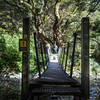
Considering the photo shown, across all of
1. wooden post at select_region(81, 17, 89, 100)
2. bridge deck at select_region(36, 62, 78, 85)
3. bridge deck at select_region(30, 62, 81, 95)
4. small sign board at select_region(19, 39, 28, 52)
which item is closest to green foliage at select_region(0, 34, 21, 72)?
bridge deck at select_region(36, 62, 78, 85)

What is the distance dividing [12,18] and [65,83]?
6.17 meters

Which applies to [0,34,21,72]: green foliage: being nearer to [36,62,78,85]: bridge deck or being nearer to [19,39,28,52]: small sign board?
[36,62,78,85]: bridge deck

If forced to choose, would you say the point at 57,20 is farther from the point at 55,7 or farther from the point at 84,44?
the point at 84,44

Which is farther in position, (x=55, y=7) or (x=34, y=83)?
(x=55, y=7)

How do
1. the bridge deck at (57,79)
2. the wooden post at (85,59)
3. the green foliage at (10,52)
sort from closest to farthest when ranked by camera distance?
the wooden post at (85,59), the bridge deck at (57,79), the green foliage at (10,52)

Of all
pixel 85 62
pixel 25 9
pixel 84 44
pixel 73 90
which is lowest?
pixel 73 90

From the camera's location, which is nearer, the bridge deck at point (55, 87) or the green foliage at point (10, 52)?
the bridge deck at point (55, 87)

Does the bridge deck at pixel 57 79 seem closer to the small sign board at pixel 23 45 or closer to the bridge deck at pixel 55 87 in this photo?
the bridge deck at pixel 55 87

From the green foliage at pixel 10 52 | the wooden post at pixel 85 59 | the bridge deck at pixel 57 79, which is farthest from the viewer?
the green foliage at pixel 10 52

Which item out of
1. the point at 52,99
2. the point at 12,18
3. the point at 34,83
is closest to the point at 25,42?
the point at 34,83

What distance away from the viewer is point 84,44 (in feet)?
7.53

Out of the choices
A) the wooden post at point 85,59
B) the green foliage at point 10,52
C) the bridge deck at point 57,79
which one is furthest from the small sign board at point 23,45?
the green foliage at point 10,52

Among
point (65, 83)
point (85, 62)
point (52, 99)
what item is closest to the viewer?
point (85, 62)

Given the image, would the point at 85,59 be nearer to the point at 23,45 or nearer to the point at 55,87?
the point at 55,87
